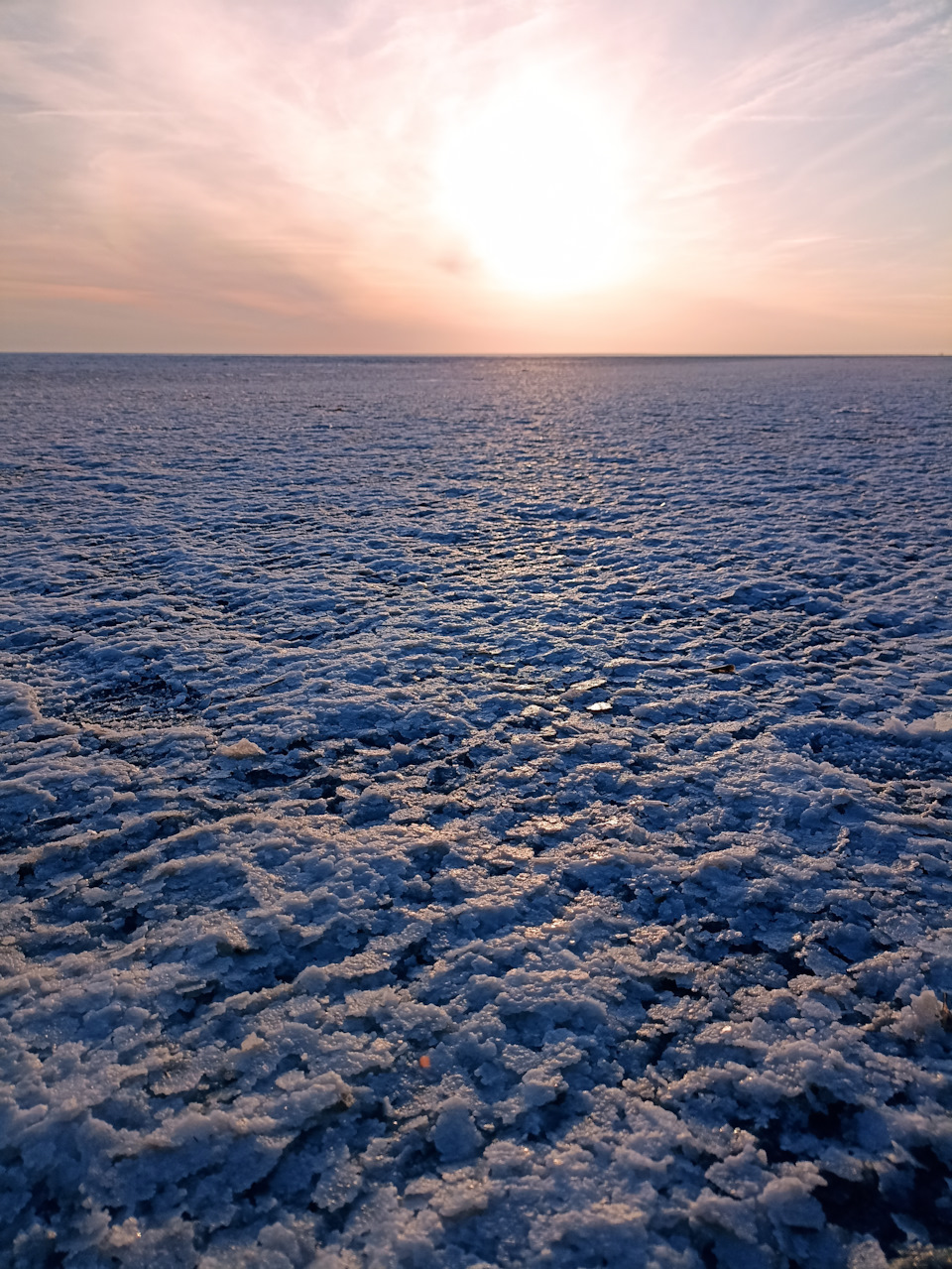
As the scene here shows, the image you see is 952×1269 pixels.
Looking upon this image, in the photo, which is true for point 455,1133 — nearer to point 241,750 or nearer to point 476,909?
point 476,909

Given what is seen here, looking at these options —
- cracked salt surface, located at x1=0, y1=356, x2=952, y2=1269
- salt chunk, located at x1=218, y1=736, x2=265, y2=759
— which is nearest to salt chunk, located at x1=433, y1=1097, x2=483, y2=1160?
cracked salt surface, located at x1=0, y1=356, x2=952, y2=1269

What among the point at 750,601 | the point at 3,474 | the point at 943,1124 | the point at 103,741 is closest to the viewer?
the point at 943,1124

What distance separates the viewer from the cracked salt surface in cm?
169

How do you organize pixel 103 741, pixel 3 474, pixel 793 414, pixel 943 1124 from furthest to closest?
pixel 793 414, pixel 3 474, pixel 103 741, pixel 943 1124

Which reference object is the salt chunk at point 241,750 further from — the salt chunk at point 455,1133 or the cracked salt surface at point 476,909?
the salt chunk at point 455,1133

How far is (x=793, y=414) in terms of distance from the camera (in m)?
16.2

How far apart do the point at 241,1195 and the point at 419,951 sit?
832 mm

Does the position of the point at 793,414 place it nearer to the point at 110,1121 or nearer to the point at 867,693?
the point at 867,693

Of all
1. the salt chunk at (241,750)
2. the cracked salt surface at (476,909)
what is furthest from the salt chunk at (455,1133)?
the salt chunk at (241,750)

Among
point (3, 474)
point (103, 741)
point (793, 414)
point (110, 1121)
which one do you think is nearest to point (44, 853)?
point (103, 741)

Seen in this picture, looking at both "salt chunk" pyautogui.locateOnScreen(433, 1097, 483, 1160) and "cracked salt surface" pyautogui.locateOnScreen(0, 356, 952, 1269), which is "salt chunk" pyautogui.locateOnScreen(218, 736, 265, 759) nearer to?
"cracked salt surface" pyautogui.locateOnScreen(0, 356, 952, 1269)

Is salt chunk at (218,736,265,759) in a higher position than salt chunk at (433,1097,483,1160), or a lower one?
higher

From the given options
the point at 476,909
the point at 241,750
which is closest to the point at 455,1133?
the point at 476,909

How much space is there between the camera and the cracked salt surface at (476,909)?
169 cm
